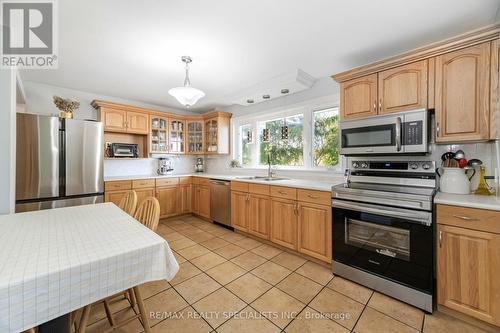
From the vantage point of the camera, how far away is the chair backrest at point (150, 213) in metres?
1.62

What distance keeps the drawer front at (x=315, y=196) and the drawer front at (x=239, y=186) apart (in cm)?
92

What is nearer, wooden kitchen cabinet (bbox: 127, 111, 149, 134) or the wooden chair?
the wooden chair

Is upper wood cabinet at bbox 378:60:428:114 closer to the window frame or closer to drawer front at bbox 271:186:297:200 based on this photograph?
the window frame

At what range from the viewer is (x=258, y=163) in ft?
13.3

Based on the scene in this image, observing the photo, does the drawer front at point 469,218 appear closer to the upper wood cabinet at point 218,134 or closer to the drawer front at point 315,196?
the drawer front at point 315,196

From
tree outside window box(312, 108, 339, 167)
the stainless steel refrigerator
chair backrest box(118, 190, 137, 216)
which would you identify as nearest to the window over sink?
tree outside window box(312, 108, 339, 167)

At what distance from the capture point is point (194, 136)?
4.77 meters

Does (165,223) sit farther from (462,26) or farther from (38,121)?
(462,26)

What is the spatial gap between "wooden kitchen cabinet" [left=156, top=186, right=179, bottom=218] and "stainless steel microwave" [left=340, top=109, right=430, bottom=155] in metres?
3.16

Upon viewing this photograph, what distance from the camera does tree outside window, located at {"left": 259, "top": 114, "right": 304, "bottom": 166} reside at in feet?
11.2

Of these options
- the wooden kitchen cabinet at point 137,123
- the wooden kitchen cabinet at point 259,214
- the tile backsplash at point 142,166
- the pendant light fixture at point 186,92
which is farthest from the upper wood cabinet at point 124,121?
the wooden kitchen cabinet at point 259,214

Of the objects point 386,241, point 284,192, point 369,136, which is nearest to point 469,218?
point 386,241

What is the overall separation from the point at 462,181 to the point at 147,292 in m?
2.96

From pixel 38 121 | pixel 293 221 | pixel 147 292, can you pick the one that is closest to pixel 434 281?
pixel 293 221
